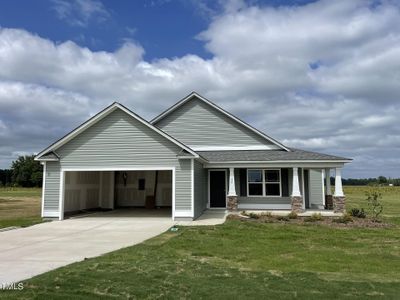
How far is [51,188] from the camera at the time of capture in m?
18.6

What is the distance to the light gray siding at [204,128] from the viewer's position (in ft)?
78.7

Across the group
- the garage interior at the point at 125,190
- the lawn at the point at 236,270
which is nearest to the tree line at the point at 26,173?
the garage interior at the point at 125,190

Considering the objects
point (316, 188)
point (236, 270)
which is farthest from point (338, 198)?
point (236, 270)

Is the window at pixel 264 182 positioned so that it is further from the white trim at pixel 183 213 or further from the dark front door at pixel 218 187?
the white trim at pixel 183 213

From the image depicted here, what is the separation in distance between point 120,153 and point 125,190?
8.64 m

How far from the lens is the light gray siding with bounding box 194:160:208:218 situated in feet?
60.8

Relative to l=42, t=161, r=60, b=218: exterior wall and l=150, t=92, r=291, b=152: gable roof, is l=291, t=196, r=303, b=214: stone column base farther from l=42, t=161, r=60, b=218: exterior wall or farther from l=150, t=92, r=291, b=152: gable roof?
l=42, t=161, r=60, b=218: exterior wall

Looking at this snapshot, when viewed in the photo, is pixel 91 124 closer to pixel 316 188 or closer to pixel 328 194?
pixel 328 194

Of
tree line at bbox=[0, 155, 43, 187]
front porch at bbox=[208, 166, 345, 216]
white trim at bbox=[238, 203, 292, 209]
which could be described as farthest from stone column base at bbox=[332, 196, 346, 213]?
tree line at bbox=[0, 155, 43, 187]

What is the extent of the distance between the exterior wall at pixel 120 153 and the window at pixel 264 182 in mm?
5373

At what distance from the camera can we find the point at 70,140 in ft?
61.4

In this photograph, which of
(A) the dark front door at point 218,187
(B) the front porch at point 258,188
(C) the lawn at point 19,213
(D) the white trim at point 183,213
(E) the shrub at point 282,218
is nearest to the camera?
(C) the lawn at point 19,213

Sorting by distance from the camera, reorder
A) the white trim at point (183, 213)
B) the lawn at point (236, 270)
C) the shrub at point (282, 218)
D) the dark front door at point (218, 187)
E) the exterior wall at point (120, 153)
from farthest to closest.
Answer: the dark front door at point (218, 187) → the exterior wall at point (120, 153) → the white trim at point (183, 213) → the shrub at point (282, 218) → the lawn at point (236, 270)

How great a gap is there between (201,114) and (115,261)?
656 inches
